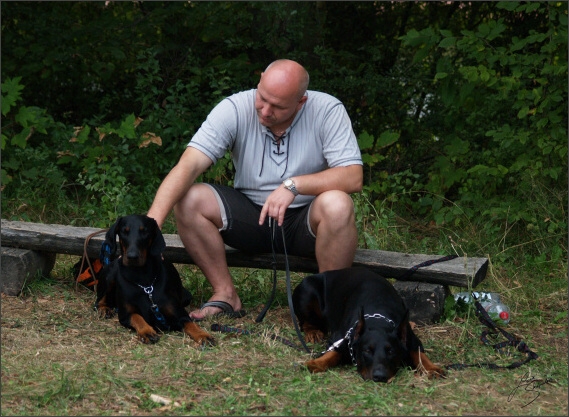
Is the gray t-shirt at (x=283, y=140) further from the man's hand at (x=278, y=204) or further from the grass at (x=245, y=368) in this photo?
the grass at (x=245, y=368)

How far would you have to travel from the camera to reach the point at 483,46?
19.0ft

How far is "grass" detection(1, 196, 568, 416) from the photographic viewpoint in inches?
121

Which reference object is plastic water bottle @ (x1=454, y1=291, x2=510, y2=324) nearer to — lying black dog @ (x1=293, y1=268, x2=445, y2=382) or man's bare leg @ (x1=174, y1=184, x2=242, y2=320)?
lying black dog @ (x1=293, y1=268, x2=445, y2=382)

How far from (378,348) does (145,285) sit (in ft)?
4.35

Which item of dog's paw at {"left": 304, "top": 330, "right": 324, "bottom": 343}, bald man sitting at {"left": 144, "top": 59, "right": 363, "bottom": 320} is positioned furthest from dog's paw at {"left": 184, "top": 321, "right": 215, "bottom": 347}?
dog's paw at {"left": 304, "top": 330, "right": 324, "bottom": 343}

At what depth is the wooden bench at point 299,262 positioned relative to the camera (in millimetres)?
4316

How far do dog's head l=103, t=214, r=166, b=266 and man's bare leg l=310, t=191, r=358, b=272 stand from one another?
31.7 inches

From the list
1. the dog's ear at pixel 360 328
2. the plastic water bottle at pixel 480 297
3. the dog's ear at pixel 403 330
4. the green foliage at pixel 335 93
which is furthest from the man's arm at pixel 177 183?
the green foliage at pixel 335 93

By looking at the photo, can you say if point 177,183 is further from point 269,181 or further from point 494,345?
point 494,345

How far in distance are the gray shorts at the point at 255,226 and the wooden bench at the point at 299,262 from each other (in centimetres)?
11

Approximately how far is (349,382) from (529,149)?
329 centimetres

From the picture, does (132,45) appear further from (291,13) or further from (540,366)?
(540,366)

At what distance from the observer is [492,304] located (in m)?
4.55

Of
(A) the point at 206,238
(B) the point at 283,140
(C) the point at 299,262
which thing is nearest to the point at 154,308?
(A) the point at 206,238
